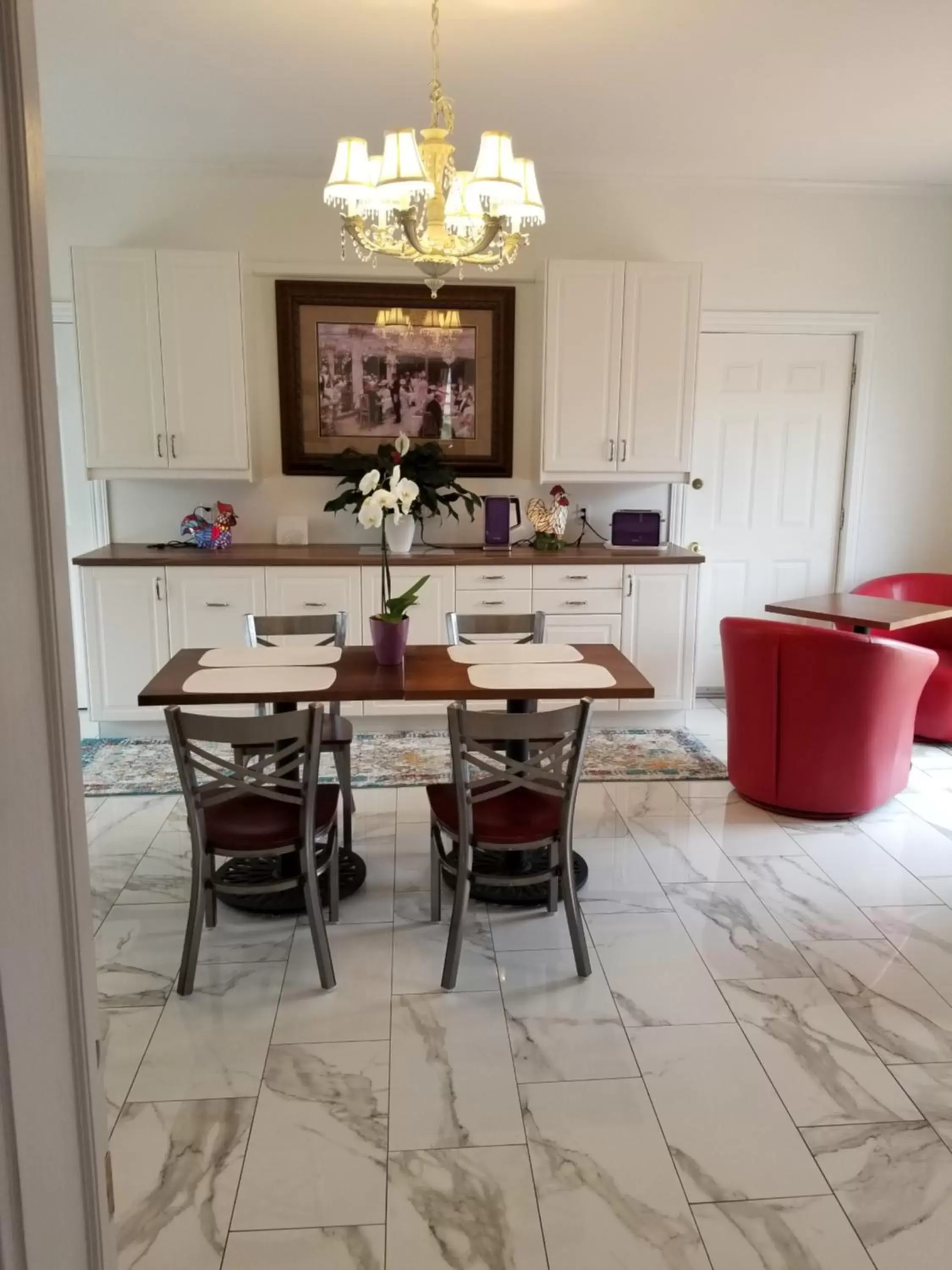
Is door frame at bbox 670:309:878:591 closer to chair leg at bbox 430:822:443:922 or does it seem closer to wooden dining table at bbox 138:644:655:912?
wooden dining table at bbox 138:644:655:912

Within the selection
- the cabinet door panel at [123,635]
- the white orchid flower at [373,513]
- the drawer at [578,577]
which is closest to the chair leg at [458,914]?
the white orchid flower at [373,513]

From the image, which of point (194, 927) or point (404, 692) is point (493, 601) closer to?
point (404, 692)

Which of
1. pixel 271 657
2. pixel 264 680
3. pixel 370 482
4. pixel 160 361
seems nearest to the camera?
pixel 370 482

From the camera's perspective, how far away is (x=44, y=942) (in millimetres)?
745

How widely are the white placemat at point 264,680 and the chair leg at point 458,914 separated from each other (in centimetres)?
66

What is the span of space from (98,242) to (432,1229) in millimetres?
4606

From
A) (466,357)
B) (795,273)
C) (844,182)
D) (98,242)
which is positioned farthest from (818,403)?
(98,242)

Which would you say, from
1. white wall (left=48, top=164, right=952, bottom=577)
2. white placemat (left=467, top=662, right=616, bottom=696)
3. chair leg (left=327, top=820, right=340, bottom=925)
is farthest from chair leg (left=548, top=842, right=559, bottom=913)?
white wall (left=48, top=164, right=952, bottom=577)

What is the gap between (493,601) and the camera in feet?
15.1

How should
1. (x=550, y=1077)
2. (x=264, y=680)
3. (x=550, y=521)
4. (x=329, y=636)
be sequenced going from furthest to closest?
(x=550, y=521), (x=329, y=636), (x=264, y=680), (x=550, y=1077)

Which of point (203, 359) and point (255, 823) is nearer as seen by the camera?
point (255, 823)

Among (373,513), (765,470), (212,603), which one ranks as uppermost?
(765,470)

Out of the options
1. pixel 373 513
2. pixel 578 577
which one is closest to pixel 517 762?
pixel 373 513

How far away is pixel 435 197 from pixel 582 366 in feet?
6.19
